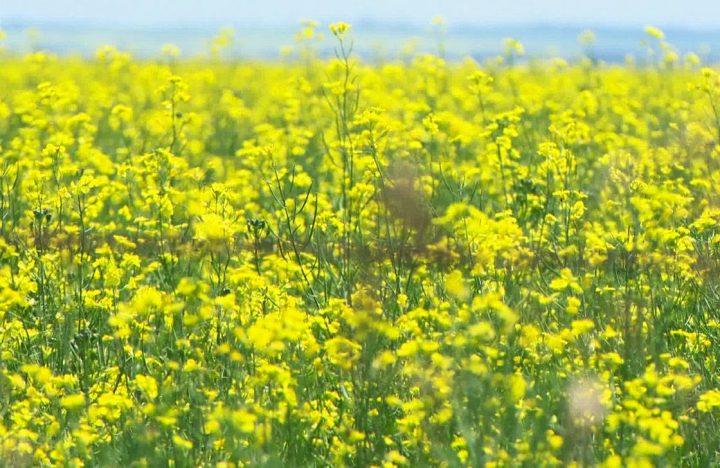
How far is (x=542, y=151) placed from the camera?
627cm

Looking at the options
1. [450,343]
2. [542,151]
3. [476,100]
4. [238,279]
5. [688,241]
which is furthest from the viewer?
[476,100]

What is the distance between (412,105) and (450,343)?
14.9 feet

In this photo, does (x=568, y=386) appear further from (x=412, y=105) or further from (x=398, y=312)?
(x=412, y=105)

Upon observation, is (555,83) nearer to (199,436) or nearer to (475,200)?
(475,200)

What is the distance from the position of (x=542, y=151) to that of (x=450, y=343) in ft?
8.39

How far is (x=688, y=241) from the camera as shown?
5016mm

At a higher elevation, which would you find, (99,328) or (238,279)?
(238,279)

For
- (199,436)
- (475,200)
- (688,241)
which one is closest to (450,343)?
(199,436)

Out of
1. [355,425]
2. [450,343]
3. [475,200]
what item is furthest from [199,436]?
[475,200]

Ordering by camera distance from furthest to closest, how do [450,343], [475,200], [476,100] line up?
[476,100] < [475,200] < [450,343]

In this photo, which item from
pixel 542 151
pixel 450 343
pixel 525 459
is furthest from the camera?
pixel 542 151

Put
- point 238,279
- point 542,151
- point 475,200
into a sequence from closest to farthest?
point 238,279 → point 542,151 → point 475,200

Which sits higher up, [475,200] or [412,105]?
[412,105]

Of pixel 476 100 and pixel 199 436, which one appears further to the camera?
pixel 476 100
